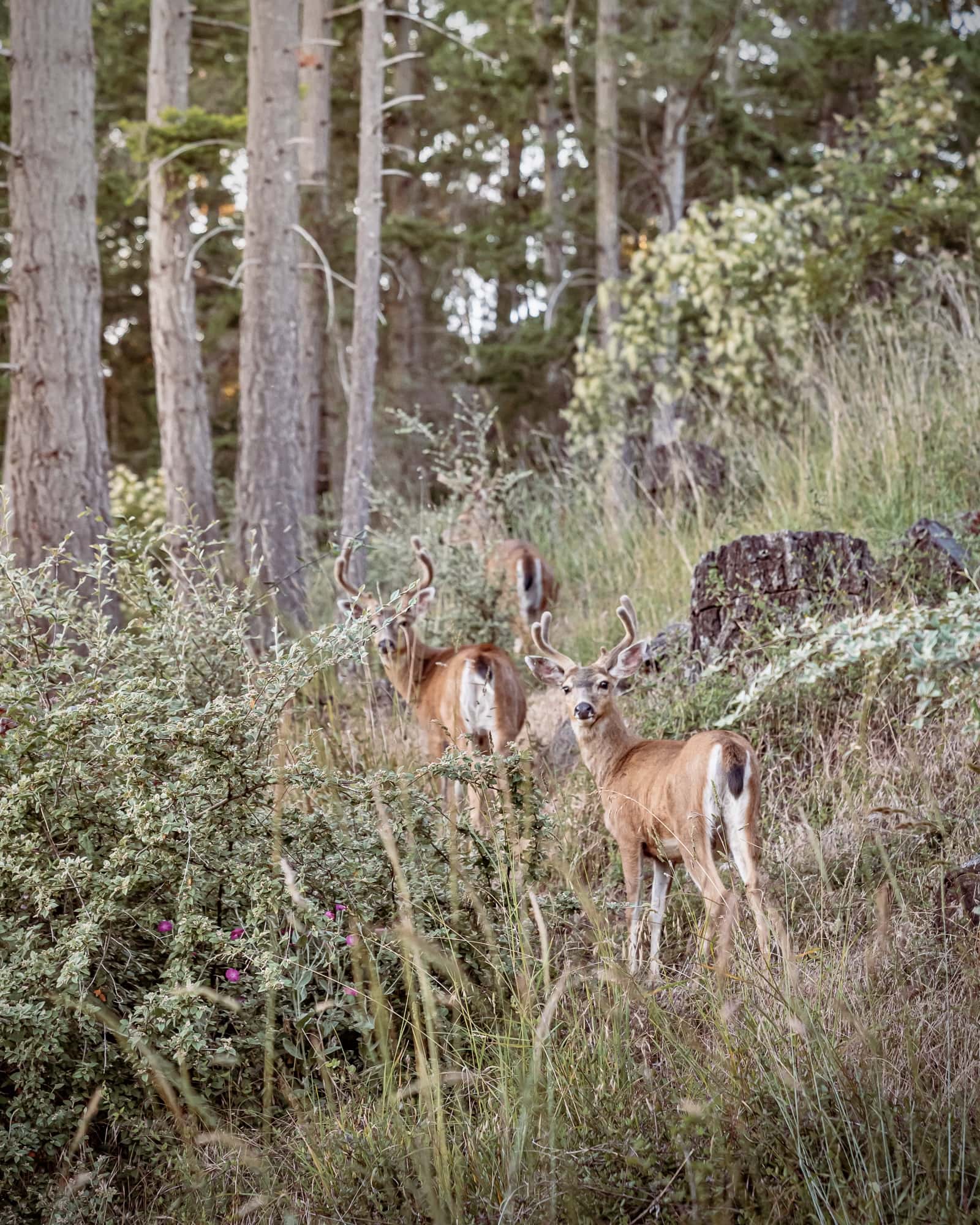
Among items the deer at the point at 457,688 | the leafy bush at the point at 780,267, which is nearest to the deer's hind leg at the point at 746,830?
the deer at the point at 457,688

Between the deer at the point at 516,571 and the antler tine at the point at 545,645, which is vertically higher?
the deer at the point at 516,571

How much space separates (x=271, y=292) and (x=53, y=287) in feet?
9.56

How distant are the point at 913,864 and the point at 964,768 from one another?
673 mm

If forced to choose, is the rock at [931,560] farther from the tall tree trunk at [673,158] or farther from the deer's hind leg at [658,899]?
the tall tree trunk at [673,158]

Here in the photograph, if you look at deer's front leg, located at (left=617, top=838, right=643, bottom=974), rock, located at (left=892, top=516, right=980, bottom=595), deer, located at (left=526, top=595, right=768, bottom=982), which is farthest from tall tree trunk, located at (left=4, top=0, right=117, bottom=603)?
rock, located at (left=892, top=516, right=980, bottom=595)

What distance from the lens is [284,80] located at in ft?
35.1

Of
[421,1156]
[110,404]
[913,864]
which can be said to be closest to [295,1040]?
[421,1156]

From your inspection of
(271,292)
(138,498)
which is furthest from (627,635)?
(138,498)

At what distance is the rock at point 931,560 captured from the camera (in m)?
6.02

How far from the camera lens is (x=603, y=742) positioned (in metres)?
5.25

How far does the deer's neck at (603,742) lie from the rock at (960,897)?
4.66 ft

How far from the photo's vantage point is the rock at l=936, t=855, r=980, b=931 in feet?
13.1

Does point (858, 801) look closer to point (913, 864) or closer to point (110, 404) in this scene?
point (913, 864)

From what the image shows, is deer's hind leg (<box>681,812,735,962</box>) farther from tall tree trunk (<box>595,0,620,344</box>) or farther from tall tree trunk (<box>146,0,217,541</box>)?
tall tree trunk (<box>595,0,620,344</box>)
